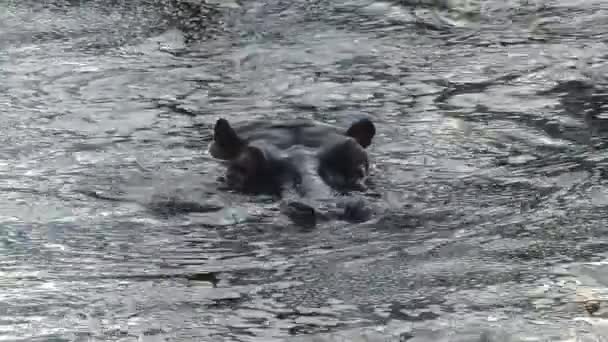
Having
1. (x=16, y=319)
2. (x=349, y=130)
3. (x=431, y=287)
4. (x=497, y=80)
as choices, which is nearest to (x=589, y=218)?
(x=431, y=287)

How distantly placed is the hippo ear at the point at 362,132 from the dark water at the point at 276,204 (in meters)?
0.20

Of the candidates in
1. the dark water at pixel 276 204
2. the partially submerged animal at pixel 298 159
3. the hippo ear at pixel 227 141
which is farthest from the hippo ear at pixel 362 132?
the hippo ear at pixel 227 141

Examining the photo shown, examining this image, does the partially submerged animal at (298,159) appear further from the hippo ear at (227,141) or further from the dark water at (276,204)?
the dark water at (276,204)

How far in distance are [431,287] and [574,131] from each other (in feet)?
11.0

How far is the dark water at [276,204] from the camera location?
4.54 metres

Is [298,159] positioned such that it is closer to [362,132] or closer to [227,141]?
[227,141]

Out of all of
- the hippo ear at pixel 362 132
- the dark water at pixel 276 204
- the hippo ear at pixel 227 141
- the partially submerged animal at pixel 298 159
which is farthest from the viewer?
the hippo ear at pixel 362 132

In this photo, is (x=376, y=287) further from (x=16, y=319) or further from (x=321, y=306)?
(x=16, y=319)

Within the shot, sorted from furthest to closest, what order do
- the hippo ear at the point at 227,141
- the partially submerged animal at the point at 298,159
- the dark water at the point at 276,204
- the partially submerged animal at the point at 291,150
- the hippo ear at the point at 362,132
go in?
the hippo ear at the point at 362,132
the hippo ear at the point at 227,141
the partially submerged animal at the point at 291,150
the partially submerged animal at the point at 298,159
the dark water at the point at 276,204

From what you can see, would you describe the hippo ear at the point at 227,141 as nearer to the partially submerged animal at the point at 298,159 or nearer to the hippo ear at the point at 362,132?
the partially submerged animal at the point at 298,159

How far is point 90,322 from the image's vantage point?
4.45 m

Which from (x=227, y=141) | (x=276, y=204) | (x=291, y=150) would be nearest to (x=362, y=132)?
(x=291, y=150)

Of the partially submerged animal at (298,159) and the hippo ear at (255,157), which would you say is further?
the hippo ear at (255,157)

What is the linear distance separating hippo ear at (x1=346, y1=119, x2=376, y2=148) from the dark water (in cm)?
20
